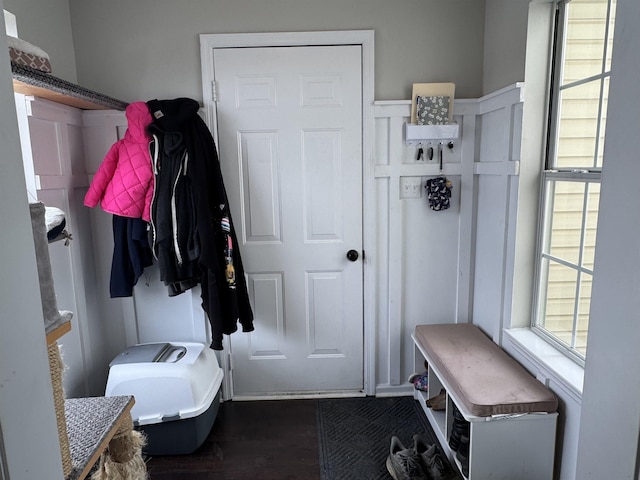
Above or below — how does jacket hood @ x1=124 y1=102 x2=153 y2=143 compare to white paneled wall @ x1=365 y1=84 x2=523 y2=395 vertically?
above

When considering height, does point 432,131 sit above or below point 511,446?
above

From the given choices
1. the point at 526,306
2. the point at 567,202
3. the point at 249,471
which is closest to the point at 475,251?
the point at 526,306

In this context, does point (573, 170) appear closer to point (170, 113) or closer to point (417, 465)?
point (417, 465)

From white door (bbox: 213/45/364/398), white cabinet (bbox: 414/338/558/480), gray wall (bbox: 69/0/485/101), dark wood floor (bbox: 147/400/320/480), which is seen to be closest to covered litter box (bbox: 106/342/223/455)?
dark wood floor (bbox: 147/400/320/480)

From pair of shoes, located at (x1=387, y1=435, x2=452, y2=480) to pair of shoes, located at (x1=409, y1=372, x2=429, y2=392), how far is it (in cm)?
46

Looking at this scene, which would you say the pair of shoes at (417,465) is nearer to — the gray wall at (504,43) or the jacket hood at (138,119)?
the gray wall at (504,43)

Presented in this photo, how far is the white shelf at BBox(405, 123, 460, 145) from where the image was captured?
88.0 inches

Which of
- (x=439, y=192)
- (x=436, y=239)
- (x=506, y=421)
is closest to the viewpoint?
(x=506, y=421)

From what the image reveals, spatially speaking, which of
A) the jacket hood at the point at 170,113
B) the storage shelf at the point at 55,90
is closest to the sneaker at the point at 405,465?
the jacket hood at the point at 170,113

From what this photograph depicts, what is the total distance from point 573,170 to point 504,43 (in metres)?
0.77

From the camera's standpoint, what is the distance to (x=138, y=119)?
2.07 meters

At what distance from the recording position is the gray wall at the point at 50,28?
184 centimetres

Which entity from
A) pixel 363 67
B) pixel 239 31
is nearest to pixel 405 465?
pixel 363 67

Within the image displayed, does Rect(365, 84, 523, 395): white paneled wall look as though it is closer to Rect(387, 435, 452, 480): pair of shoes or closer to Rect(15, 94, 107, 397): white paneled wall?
Rect(387, 435, 452, 480): pair of shoes
